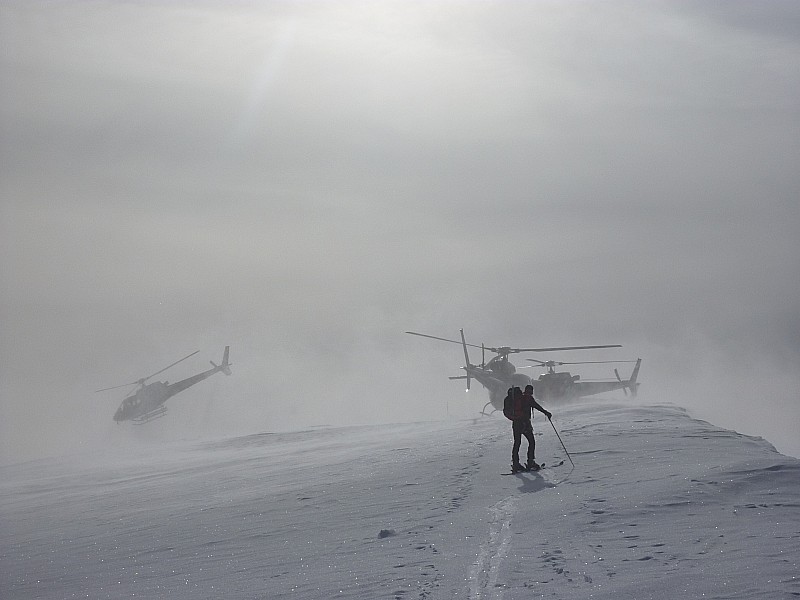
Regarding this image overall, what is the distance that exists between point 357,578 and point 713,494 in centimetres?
504

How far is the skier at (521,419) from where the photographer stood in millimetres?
14164

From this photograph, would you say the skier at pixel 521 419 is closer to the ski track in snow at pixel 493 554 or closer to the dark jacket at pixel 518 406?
the dark jacket at pixel 518 406

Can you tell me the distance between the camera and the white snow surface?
25.5ft

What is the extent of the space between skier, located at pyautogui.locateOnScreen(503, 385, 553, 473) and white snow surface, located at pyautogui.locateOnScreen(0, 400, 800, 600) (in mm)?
349

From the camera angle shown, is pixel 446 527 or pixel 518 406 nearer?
pixel 446 527

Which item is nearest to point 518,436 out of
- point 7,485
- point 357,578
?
point 357,578

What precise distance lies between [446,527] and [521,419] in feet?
15.3

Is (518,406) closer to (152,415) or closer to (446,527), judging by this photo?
(446,527)

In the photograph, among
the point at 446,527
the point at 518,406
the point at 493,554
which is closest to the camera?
the point at 493,554

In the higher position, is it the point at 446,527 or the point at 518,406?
the point at 518,406

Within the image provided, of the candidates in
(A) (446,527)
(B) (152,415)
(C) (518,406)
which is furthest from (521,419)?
(B) (152,415)

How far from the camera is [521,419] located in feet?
47.6

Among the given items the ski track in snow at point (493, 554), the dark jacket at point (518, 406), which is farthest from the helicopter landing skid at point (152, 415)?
the ski track in snow at point (493, 554)

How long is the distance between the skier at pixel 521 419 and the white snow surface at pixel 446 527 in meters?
0.35
